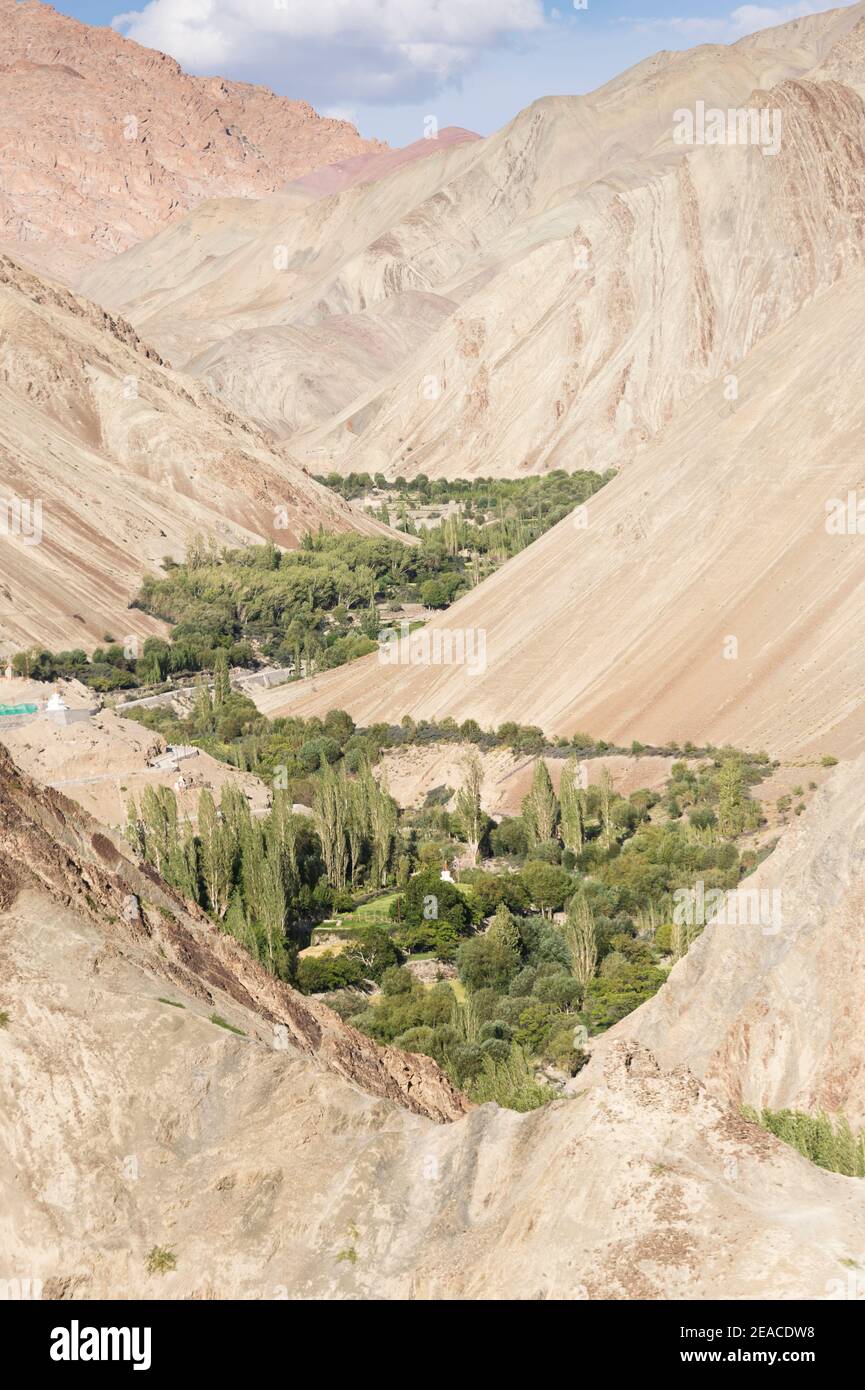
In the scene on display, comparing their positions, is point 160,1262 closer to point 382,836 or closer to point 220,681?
point 382,836

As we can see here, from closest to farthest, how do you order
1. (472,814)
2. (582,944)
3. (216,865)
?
(582,944) < (216,865) < (472,814)

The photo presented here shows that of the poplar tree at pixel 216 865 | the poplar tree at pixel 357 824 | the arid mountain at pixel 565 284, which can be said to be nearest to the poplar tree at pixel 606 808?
the poplar tree at pixel 357 824

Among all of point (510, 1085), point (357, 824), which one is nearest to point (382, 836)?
point (357, 824)

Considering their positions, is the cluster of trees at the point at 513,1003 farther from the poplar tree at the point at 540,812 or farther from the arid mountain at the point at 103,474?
the arid mountain at the point at 103,474

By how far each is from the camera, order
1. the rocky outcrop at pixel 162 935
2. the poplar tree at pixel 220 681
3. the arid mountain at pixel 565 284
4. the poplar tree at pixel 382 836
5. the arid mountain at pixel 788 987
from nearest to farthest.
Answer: the rocky outcrop at pixel 162 935 < the arid mountain at pixel 788 987 < the poplar tree at pixel 382 836 < the poplar tree at pixel 220 681 < the arid mountain at pixel 565 284

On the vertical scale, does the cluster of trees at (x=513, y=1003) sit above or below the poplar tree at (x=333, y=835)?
below
